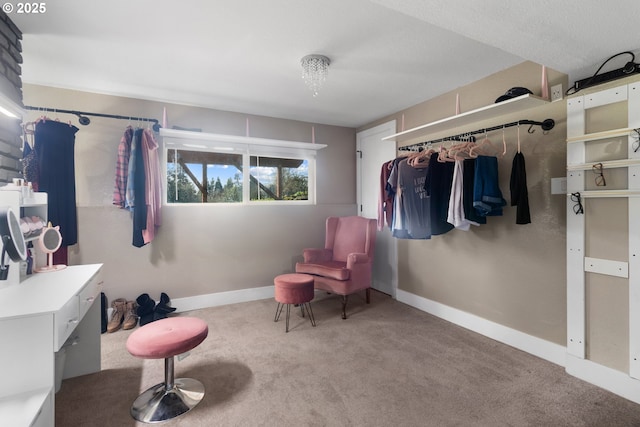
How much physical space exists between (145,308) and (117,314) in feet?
0.79

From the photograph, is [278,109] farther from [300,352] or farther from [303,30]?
[300,352]

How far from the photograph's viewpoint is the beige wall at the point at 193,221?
3.00m

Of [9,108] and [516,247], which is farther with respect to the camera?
[516,247]

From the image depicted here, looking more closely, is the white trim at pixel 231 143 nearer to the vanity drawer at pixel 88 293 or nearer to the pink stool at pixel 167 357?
the vanity drawer at pixel 88 293

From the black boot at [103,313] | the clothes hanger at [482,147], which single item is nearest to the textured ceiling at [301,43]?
the clothes hanger at [482,147]

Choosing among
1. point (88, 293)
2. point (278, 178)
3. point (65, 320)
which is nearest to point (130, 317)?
point (88, 293)

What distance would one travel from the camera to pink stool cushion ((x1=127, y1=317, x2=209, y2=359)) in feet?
5.45

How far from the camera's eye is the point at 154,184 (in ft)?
10.2

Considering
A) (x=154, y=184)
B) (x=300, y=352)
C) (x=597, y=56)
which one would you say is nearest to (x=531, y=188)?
(x=597, y=56)

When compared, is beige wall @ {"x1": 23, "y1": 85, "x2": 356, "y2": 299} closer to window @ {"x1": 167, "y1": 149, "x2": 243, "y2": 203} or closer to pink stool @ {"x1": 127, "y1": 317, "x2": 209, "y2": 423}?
window @ {"x1": 167, "y1": 149, "x2": 243, "y2": 203}

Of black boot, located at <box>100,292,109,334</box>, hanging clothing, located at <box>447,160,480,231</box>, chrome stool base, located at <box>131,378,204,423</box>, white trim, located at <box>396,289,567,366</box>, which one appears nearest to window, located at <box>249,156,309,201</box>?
black boot, located at <box>100,292,109,334</box>

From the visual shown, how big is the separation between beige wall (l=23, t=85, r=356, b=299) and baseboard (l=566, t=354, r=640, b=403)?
2.85m

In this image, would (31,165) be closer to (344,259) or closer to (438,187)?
(344,259)

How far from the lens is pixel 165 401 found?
1.77 meters
